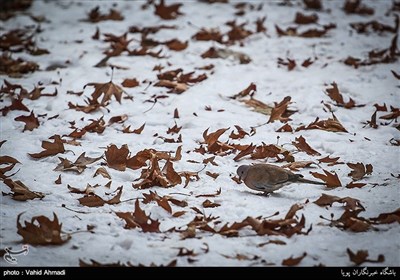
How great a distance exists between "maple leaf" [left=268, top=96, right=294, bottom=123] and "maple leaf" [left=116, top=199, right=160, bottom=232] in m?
1.57

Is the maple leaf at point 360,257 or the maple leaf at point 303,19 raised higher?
the maple leaf at point 360,257

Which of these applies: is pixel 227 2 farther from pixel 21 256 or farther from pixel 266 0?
pixel 21 256

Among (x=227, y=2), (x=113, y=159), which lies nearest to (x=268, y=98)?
(x=113, y=159)

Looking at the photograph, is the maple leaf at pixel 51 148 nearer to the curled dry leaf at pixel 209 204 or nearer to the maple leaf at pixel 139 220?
the maple leaf at pixel 139 220

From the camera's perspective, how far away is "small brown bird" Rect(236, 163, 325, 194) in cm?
253

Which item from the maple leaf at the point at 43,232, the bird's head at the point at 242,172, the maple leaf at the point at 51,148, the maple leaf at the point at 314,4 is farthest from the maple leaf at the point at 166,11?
the maple leaf at the point at 43,232

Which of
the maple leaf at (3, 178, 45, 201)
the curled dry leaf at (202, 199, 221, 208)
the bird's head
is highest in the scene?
the bird's head

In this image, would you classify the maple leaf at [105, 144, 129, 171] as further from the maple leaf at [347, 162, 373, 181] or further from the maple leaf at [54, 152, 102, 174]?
the maple leaf at [347, 162, 373, 181]

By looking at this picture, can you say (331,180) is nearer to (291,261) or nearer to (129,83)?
(291,261)

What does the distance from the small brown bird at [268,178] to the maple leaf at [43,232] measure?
1.01 metres

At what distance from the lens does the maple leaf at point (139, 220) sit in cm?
226

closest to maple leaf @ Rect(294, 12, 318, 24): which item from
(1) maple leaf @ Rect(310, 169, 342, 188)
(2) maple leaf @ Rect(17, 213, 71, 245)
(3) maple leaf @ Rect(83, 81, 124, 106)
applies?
(3) maple leaf @ Rect(83, 81, 124, 106)

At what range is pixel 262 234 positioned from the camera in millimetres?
2221

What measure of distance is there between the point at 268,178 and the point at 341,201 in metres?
0.40
